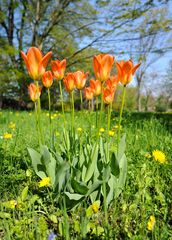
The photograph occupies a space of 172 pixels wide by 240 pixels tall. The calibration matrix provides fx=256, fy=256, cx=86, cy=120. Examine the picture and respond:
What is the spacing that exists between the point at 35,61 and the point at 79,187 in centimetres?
61

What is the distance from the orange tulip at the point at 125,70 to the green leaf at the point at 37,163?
0.57m

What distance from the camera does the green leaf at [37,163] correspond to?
131 centimetres

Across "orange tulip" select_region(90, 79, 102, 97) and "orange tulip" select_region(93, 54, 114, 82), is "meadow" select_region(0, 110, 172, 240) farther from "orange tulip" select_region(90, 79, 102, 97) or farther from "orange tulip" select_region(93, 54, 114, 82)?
"orange tulip" select_region(93, 54, 114, 82)

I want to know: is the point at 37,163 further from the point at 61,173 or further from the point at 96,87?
the point at 96,87

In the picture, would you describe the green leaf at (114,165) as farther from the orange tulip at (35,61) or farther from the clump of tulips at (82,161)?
the orange tulip at (35,61)

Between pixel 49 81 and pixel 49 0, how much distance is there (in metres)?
12.3

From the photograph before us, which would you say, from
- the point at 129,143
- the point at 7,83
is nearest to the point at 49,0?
the point at 7,83

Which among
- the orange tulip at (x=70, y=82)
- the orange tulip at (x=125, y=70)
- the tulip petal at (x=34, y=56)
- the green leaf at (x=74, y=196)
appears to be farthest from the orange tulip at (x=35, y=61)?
the green leaf at (x=74, y=196)

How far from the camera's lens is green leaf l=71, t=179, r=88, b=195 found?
1195mm

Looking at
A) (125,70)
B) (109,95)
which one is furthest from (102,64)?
(109,95)

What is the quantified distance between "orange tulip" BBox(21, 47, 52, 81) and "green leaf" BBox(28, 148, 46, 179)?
40 centimetres

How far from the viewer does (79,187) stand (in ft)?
3.99

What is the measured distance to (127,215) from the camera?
1.16 m

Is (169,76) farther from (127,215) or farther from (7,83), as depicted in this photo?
(127,215)
